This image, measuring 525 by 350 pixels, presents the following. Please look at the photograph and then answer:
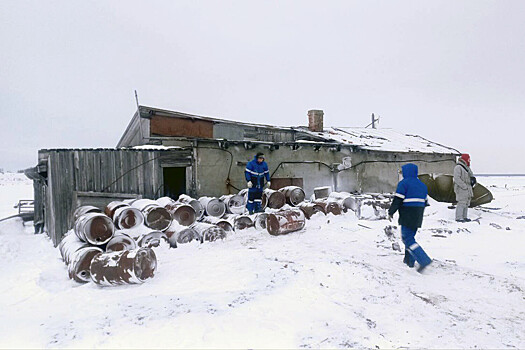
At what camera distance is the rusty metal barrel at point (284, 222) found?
7348 mm

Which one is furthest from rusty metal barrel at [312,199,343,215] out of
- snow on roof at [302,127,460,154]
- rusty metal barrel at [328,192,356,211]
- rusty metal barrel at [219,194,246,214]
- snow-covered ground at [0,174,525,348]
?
snow on roof at [302,127,460,154]

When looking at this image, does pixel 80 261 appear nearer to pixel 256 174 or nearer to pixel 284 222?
pixel 284 222

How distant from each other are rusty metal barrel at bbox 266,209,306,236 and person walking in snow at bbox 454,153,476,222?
4964 mm

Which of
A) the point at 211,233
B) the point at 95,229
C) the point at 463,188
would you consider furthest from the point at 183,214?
the point at 463,188

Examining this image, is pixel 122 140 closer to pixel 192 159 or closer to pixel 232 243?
pixel 192 159

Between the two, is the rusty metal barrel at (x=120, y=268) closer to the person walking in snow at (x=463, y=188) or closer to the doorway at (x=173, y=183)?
the doorway at (x=173, y=183)

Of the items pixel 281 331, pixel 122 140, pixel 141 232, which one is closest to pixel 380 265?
pixel 281 331

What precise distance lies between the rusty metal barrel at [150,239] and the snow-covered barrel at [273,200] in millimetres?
3664

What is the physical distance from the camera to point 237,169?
11430 millimetres

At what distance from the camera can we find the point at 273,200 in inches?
381

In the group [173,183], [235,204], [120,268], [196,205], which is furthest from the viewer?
[173,183]

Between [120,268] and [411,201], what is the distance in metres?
4.66

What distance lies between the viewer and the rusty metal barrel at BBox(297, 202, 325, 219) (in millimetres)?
8951

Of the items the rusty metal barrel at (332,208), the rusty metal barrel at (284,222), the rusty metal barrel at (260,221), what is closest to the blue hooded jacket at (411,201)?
the rusty metal barrel at (284,222)
